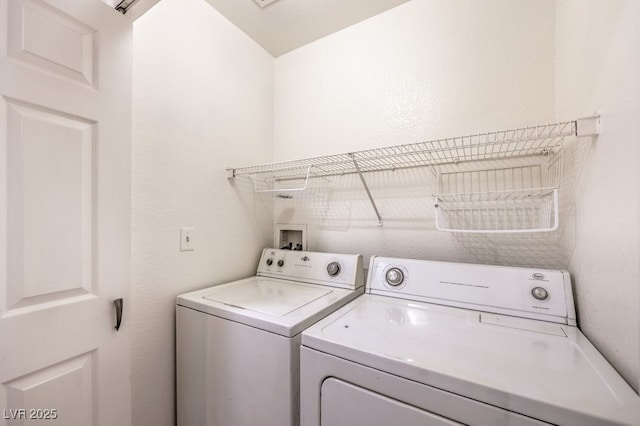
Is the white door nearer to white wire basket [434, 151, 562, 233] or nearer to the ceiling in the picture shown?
the ceiling

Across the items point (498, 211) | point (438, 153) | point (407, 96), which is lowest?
point (498, 211)

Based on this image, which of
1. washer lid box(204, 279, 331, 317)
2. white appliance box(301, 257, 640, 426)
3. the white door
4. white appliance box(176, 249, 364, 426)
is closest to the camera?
white appliance box(301, 257, 640, 426)

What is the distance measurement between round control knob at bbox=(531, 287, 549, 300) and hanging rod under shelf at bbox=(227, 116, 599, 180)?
60cm

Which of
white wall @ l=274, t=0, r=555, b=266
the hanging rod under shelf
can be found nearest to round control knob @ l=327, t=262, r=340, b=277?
white wall @ l=274, t=0, r=555, b=266

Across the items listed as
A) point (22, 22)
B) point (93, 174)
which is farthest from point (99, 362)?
point (22, 22)

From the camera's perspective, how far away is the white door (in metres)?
0.79

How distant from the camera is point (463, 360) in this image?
29.8 inches

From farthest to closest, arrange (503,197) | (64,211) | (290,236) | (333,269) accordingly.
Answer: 1. (290,236)
2. (333,269)
3. (503,197)
4. (64,211)

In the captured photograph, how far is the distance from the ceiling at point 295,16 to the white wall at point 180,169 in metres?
0.10

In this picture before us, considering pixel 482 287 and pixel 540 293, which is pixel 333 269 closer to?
pixel 482 287

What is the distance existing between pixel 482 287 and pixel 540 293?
0.20m

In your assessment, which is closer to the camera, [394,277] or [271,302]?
[271,302]

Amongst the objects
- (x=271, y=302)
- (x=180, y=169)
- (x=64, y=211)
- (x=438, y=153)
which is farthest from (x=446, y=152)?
(x=64, y=211)

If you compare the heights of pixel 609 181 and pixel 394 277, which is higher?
pixel 609 181
